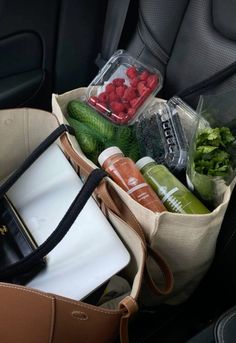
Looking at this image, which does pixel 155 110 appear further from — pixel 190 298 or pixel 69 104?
pixel 190 298

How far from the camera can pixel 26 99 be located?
1.13 metres

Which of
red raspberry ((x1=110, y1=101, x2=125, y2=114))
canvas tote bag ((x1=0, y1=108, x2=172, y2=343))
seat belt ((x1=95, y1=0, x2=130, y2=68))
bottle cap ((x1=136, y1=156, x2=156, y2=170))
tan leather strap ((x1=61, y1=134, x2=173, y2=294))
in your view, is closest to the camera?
canvas tote bag ((x1=0, y1=108, x2=172, y2=343))

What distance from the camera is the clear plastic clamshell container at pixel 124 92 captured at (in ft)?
3.08

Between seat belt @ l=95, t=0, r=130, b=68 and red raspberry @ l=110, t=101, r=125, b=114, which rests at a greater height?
seat belt @ l=95, t=0, r=130, b=68

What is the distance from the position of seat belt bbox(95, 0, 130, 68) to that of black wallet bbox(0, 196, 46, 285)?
489mm

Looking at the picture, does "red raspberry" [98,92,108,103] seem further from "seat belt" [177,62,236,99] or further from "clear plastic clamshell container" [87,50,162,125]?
"seat belt" [177,62,236,99]

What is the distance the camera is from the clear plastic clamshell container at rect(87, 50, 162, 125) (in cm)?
94

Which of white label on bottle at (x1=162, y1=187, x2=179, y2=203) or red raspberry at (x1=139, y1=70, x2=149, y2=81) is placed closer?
white label on bottle at (x1=162, y1=187, x2=179, y2=203)

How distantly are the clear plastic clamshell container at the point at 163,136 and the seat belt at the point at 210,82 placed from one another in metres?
0.07

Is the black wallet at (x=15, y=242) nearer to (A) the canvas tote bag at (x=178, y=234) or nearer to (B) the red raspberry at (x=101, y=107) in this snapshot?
(A) the canvas tote bag at (x=178, y=234)

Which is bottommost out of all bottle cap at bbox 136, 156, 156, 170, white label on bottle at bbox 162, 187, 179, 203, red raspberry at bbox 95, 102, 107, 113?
white label on bottle at bbox 162, 187, 179, 203

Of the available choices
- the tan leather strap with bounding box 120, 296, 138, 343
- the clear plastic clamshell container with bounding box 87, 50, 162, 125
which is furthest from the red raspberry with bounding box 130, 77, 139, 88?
the tan leather strap with bounding box 120, 296, 138, 343

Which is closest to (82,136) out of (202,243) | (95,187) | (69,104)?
(69,104)

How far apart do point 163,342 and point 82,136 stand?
43cm
